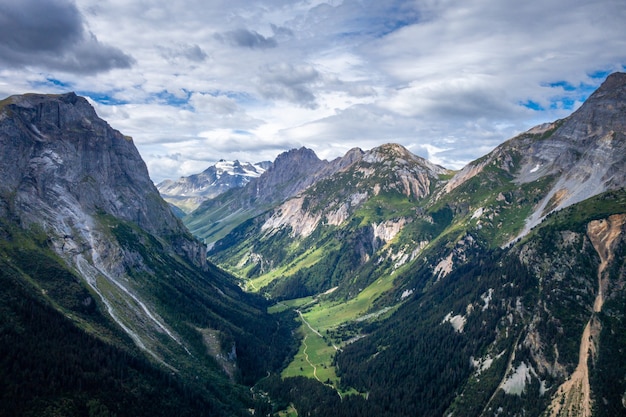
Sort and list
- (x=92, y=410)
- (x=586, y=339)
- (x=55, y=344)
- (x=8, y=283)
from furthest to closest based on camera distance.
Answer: (x=586, y=339)
(x=8, y=283)
(x=55, y=344)
(x=92, y=410)

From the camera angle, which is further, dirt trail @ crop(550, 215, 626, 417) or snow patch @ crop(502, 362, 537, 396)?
snow patch @ crop(502, 362, 537, 396)

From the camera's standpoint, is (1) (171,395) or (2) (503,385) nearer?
(1) (171,395)

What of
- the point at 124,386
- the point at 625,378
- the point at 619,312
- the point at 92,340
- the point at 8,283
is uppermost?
the point at 8,283

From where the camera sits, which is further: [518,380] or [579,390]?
[518,380]

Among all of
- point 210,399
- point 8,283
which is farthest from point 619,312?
point 8,283

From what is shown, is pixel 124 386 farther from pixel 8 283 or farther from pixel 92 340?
pixel 8 283

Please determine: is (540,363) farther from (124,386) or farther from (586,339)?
(124,386)

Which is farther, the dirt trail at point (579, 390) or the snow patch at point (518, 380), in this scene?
the snow patch at point (518, 380)

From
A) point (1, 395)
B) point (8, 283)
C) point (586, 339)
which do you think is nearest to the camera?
point (1, 395)

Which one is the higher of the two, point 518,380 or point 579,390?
point 579,390

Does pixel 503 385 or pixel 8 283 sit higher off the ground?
pixel 8 283
